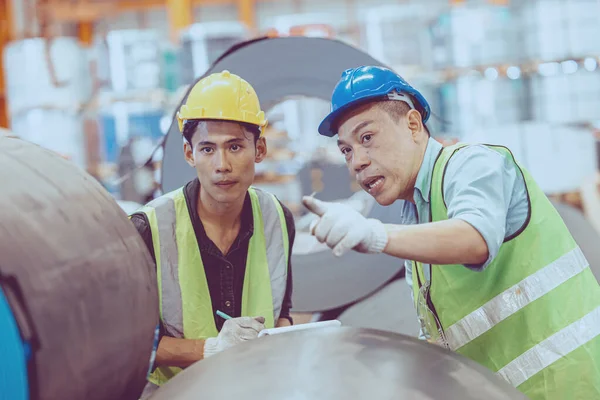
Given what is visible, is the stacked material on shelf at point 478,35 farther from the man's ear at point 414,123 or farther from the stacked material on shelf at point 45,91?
the man's ear at point 414,123

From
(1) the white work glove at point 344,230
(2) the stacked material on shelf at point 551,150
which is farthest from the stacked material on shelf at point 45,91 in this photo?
(1) the white work glove at point 344,230

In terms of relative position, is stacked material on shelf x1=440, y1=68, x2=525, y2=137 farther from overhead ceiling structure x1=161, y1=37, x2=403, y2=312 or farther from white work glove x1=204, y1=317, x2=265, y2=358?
white work glove x1=204, y1=317, x2=265, y2=358

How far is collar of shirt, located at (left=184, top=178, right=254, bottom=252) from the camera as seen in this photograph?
2.12 m

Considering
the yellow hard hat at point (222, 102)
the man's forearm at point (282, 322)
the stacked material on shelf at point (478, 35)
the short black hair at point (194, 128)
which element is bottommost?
the man's forearm at point (282, 322)

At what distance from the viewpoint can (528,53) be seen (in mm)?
5867

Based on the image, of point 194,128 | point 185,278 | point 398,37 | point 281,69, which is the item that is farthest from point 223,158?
point 398,37

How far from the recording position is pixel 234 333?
1.84 metres

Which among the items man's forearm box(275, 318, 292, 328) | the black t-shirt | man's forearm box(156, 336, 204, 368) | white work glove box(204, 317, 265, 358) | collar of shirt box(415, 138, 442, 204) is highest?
collar of shirt box(415, 138, 442, 204)

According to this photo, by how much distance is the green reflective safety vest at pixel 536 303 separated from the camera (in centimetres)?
164

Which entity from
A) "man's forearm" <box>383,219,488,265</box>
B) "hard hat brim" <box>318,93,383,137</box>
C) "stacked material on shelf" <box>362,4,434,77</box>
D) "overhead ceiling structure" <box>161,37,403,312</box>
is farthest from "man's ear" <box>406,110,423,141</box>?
"stacked material on shelf" <box>362,4,434,77</box>

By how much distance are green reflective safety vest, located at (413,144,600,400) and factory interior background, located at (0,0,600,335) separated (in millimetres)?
3444

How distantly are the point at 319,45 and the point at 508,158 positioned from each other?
5.22 ft

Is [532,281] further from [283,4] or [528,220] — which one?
[283,4]

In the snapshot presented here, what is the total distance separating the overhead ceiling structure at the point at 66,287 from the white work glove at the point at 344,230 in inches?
13.9
